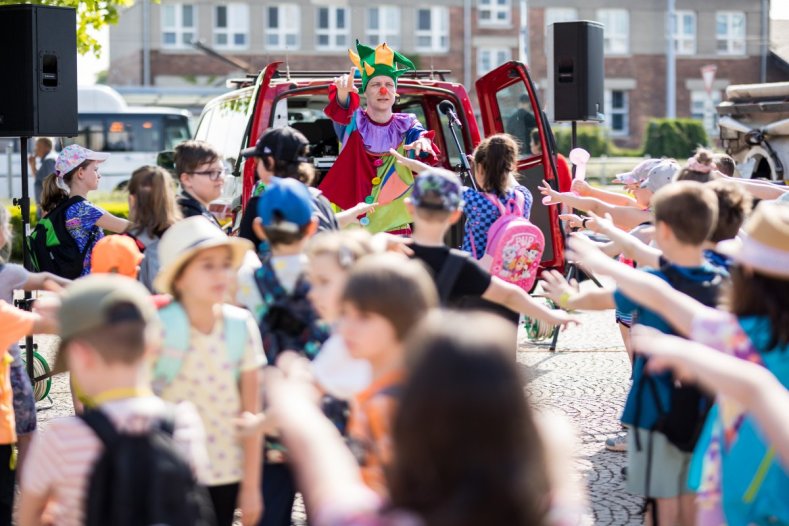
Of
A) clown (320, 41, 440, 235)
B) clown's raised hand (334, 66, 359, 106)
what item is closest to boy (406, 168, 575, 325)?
clown (320, 41, 440, 235)

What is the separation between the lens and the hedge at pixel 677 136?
4356 centimetres

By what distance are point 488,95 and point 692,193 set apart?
251 inches

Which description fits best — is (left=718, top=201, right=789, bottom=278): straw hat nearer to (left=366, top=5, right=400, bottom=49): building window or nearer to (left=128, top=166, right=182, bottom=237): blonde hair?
(left=128, top=166, right=182, bottom=237): blonde hair

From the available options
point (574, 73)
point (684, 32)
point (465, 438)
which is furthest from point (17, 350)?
point (684, 32)

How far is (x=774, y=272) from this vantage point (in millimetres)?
3445

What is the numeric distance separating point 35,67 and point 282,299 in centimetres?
556

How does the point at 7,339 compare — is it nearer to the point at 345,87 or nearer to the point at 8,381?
the point at 8,381

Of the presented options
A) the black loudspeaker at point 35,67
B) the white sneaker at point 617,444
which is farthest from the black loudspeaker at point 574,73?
the white sneaker at point 617,444

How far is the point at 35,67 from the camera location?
909 centimetres

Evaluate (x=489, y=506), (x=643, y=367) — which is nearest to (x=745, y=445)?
(x=643, y=367)

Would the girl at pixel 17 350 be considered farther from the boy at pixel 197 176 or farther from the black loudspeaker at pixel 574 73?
the black loudspeaker at pixel 574 73

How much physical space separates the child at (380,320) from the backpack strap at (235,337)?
1005 millimetres

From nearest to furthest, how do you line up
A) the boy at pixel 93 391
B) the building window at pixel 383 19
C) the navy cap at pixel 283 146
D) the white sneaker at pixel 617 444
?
the boy at pixel 93 391 < the navy cap at pixel 283 146 < the white sneaker at pixel 617 444 < the building window at pixel 383 19

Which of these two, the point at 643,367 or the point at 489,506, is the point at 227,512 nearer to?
the point at 643,367
